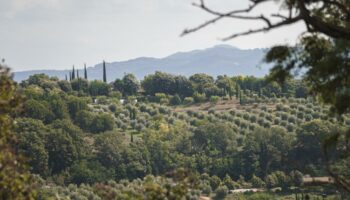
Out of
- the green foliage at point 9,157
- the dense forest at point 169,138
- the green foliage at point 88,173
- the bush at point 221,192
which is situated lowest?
the bush at point 221,192

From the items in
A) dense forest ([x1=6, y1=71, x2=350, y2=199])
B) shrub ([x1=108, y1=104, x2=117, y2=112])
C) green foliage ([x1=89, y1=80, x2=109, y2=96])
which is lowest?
dense forest ([x1=6, y1=71, x2=350, y2=199])

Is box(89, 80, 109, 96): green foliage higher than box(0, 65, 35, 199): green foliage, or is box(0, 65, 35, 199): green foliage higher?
box(89, 80, 109, 96): green foliage

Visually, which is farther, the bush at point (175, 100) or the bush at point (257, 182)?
the bush at point (175, 100)

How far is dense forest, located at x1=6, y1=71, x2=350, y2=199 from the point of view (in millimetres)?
84688

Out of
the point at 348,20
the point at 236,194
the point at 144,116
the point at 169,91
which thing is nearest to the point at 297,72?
the point at 348,20

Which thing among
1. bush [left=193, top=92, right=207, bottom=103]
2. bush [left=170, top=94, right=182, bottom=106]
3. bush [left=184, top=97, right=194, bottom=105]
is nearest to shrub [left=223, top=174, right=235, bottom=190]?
bush [left=184, top=97, right=194, bottom=105]

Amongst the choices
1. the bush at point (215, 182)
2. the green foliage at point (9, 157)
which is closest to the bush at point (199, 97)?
the bush at point (215, 182)

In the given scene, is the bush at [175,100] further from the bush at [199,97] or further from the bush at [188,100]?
the bush at [199,97]

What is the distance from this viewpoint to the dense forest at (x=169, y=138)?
278 ft

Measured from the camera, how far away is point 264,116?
109562mm

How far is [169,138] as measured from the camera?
332 feet

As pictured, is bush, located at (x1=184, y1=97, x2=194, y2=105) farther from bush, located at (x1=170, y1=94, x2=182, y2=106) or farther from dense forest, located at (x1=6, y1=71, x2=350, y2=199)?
bush, located at (x1=170, y1=94, x2=182, y2=106)

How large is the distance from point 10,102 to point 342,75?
6.30 metres

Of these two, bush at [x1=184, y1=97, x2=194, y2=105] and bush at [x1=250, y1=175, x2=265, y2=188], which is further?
bush at [x1=184, y1=97, x2=194, y2=105]
